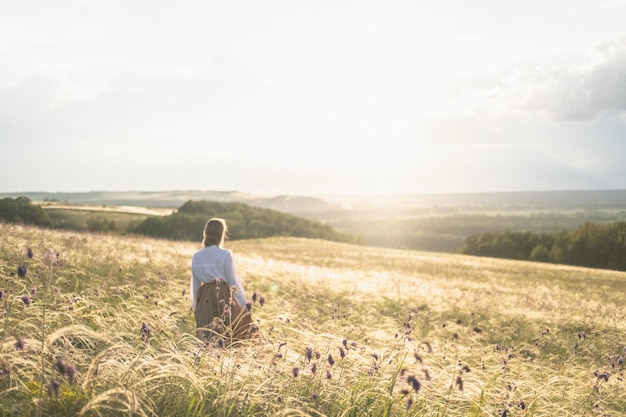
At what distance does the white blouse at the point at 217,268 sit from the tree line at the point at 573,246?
2469 inches

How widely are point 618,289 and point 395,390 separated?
2447cm

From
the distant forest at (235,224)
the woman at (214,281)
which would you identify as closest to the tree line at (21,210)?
the woman at (214,281)

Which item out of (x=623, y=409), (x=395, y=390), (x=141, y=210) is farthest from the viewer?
(x=141, y=210)

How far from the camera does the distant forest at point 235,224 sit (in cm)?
8975

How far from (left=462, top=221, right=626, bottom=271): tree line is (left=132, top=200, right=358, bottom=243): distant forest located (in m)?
48.2

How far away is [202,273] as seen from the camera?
307 inches

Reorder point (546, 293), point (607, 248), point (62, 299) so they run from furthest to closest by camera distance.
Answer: point (607, 248), point (546, 293), point (62, 299)

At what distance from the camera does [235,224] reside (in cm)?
10825

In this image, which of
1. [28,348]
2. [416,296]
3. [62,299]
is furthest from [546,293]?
[28,348]

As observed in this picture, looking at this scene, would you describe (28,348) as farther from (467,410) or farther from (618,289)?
(618,289)

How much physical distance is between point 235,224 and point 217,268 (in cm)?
10199

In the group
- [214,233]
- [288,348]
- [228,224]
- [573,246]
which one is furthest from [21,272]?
[573,246]

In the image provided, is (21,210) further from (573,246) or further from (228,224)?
(573,246)

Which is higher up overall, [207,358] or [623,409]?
[207,358]
